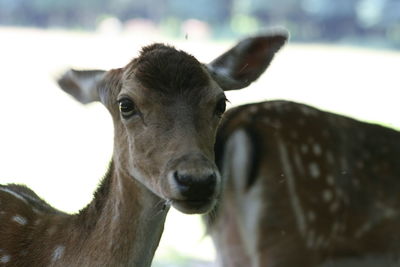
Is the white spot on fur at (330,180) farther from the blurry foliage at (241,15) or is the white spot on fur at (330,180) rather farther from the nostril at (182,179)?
the blurry foliage at (241,15)

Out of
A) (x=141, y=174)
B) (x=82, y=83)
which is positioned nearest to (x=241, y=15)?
(x=82, y=83)

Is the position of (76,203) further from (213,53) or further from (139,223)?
(213,53)

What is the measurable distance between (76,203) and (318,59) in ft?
64.1

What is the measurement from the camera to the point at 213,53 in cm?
2384

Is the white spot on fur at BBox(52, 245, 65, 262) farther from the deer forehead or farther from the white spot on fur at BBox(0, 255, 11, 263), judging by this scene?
the deer forehead

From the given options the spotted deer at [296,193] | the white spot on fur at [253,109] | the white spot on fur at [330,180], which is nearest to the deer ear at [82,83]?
the spotted deer at [296,193]

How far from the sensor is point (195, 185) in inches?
92.5

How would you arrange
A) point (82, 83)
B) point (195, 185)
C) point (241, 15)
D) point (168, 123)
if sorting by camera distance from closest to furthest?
point (195, 185) < point (168, 123) < point (82, 83) < point (241, 15)

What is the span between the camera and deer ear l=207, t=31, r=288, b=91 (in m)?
3.08

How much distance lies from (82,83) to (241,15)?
105 ft

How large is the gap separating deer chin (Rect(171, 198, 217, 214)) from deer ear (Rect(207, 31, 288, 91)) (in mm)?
712

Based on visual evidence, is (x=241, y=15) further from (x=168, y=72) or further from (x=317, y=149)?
(x=168, y=72)

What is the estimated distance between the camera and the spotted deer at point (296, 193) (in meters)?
4.02

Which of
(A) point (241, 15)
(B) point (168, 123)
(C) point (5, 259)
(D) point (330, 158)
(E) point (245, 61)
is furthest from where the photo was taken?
(A) point (241, 15)
